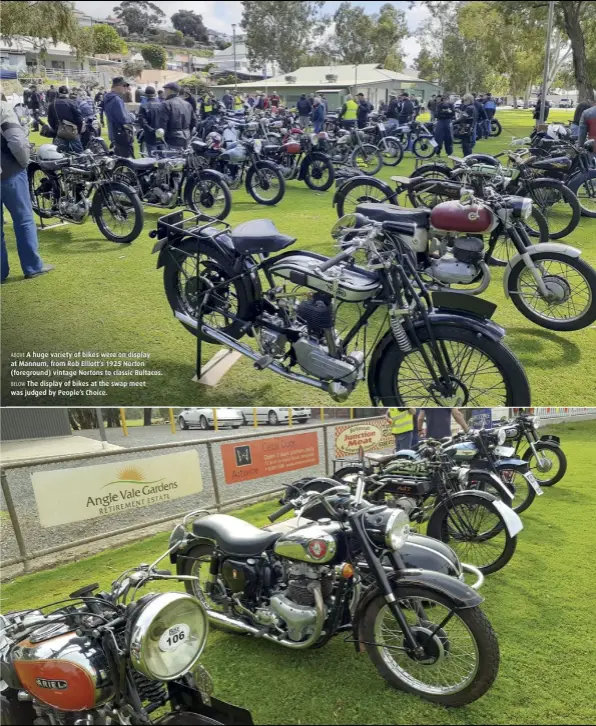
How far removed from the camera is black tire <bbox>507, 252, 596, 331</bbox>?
258cm

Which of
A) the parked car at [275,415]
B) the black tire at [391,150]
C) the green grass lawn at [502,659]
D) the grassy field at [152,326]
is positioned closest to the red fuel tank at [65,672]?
the green grass lawn at [502,659]

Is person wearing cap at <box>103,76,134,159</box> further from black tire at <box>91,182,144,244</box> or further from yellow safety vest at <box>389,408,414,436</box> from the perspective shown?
yellow safety vest at <box>389,408,414,436</box>

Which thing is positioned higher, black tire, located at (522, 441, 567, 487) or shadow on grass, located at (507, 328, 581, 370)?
shadow on grass, located at (507, 328, 581, 370)

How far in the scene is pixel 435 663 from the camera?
194 cm

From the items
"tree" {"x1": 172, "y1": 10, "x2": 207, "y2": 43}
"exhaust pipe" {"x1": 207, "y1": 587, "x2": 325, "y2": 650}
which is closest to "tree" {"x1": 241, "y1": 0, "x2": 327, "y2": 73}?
"tree" {"x1": 172, "y1": 10, "x2": 207, "y2": 43}

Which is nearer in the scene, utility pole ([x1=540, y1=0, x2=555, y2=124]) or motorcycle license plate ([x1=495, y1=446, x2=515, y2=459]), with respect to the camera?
utility pole ([x1=540, y1=0, x2=555, y2=124])

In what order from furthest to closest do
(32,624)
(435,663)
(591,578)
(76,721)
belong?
1. (591,578)
2. (435,663)
3. (32,624)
4. (76,721)

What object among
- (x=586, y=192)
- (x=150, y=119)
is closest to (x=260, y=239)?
(x=586, y=192)

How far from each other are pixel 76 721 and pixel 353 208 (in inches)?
90.9

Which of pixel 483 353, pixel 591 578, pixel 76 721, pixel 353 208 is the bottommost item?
pixel 591 578

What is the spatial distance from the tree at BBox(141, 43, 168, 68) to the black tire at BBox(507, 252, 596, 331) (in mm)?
1739

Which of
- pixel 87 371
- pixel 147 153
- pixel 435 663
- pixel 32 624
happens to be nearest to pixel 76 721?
pixel 32 624

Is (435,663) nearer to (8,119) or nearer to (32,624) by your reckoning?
(32,624)

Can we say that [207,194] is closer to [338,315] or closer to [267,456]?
[267,456]
